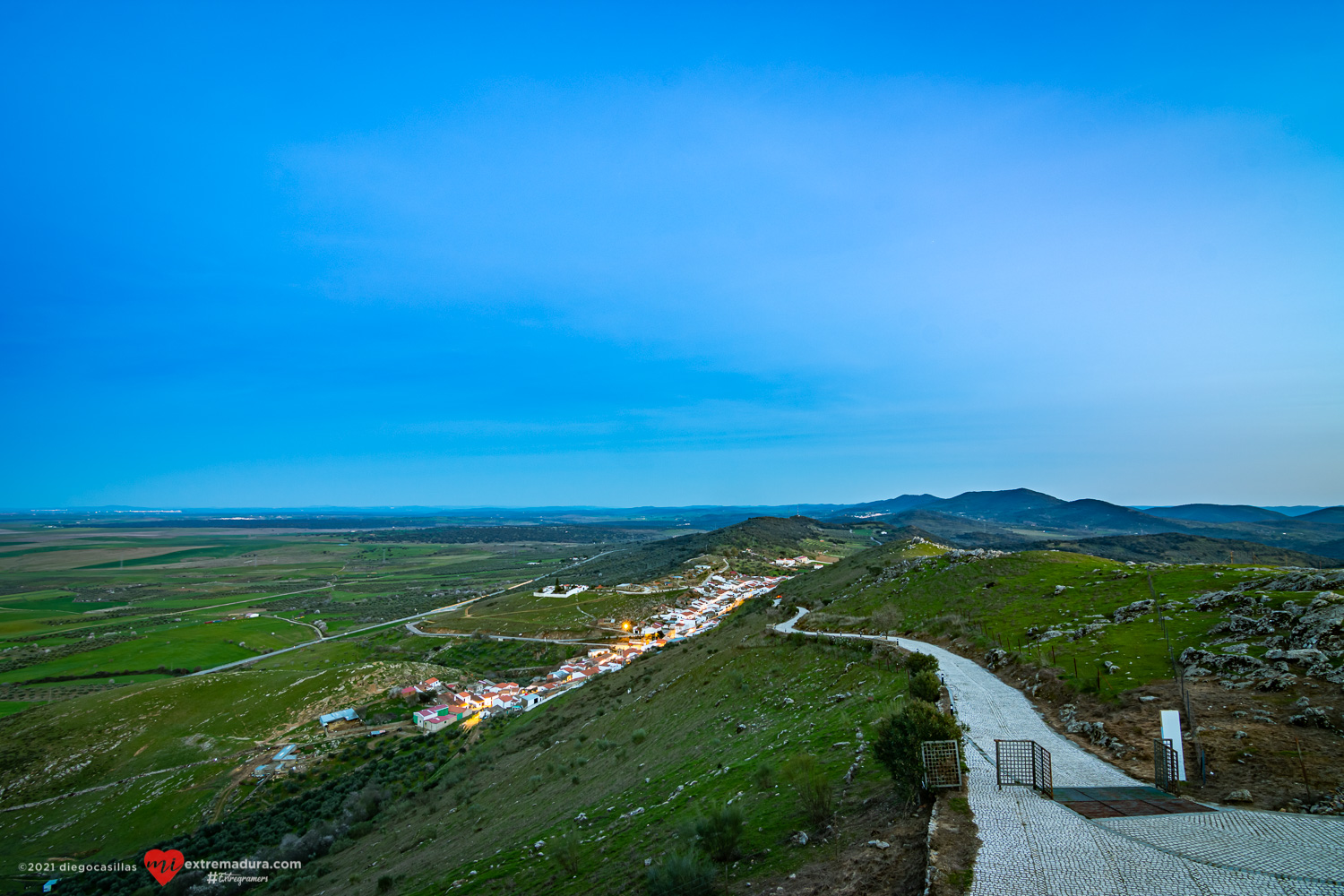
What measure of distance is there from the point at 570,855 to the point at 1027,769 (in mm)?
13261

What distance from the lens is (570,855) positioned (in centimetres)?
1680

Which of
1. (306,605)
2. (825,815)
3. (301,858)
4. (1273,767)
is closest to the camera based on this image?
(1273,767)

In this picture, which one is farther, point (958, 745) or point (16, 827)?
point (16, 827)

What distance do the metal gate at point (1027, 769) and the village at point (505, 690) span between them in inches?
1865

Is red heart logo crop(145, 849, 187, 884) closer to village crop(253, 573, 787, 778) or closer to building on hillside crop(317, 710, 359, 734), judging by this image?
village crop(253, 573, 787, 778)

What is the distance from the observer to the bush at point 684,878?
1238cm

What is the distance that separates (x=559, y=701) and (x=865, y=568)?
37.3 m

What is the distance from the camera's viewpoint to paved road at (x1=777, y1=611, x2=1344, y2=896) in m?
9.05

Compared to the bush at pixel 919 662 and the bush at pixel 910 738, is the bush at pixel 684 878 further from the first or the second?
the bush at pixel 919 662

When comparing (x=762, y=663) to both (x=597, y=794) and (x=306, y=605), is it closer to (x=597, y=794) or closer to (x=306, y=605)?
(x=597, y=794)

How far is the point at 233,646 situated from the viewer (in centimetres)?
9031

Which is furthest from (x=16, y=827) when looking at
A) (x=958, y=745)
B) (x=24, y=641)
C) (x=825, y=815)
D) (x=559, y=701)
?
(x=24, y=641)

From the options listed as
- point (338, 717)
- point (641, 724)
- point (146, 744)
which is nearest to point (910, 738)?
point (641, 724)

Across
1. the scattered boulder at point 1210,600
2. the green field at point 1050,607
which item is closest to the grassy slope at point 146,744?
the green field at point 1050,607
